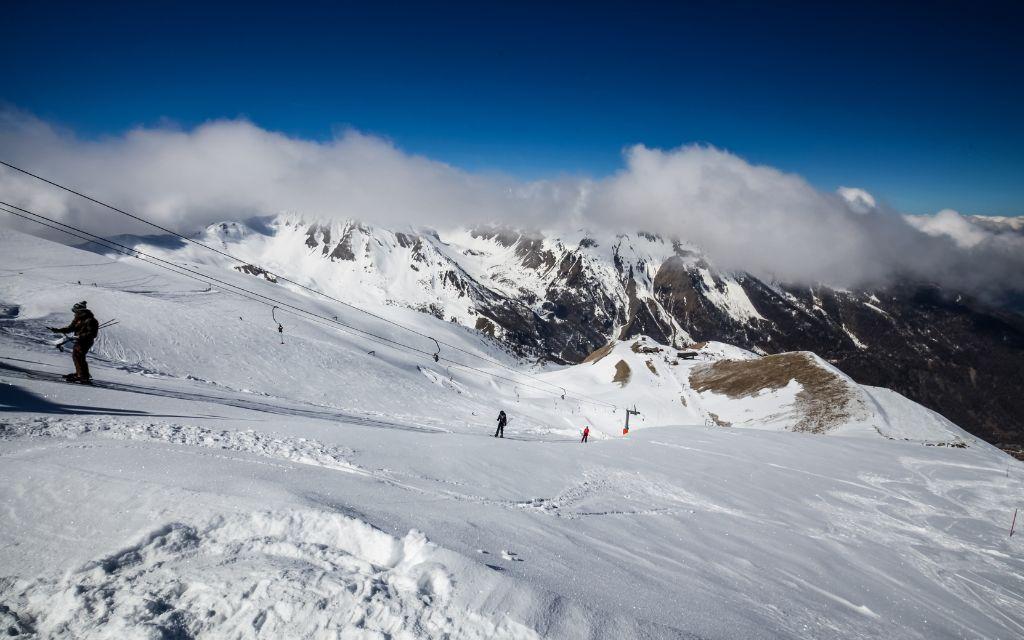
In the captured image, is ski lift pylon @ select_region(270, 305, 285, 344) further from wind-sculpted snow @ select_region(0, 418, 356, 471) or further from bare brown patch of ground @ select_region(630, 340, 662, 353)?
bare brown patch of ground @ select_region(630, 340, 662, 353)

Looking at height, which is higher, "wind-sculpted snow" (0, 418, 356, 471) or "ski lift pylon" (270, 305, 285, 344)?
"wind-sculpted snow" (0, 418, 356, 471)

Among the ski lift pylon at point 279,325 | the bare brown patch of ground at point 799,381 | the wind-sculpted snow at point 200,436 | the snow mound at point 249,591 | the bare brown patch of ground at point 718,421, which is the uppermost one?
the bare brown patch of ground at point 799,381

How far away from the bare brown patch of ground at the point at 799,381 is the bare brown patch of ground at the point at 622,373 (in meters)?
13.9

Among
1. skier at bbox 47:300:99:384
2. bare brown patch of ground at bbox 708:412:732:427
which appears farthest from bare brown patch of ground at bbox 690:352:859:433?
skier at bbox 47:300:99:384

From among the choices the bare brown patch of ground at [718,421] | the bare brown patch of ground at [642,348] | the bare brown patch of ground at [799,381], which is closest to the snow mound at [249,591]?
the bare brown patch of ground at [799,381]

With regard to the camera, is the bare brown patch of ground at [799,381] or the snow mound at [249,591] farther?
the bare brown patch of ground at [799,381]

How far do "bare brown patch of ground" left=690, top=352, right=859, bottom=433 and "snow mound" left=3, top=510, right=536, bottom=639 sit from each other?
78.1 meters

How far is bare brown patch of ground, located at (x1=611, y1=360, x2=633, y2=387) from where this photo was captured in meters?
100

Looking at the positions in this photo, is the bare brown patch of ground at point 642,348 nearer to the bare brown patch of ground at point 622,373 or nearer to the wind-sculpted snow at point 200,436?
the bare brown patch of ground at point 622,373

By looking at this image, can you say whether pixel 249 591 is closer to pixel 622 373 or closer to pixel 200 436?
pixel 200 436

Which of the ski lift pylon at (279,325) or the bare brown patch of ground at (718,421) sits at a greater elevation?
the ski lift pylon at (279,325)

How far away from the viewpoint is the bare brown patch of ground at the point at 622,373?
329ft

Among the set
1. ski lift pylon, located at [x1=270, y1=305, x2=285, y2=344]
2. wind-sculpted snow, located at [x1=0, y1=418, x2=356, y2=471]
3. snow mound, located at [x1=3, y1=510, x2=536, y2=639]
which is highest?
snow mound, located at [x1=3, y1=510, x2=536, y2=639]

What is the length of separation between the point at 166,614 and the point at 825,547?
15595 mm
